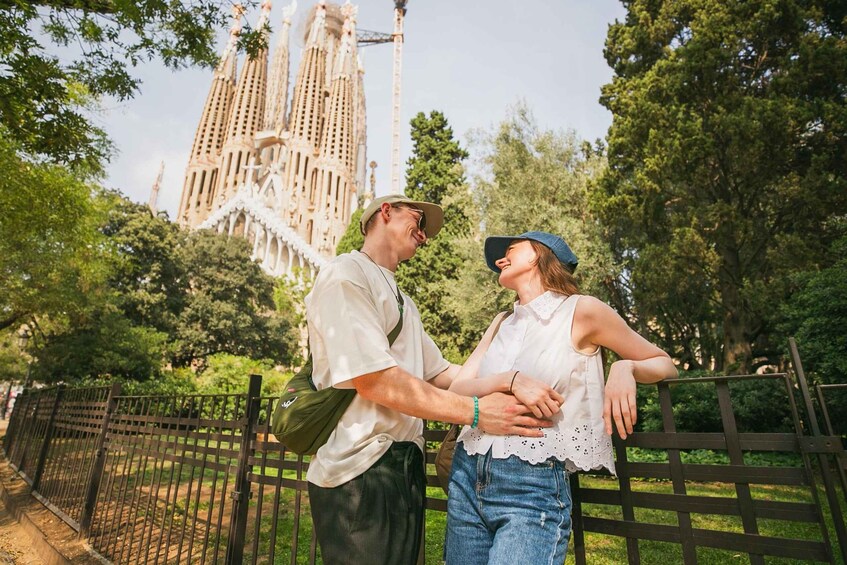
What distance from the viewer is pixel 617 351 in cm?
148

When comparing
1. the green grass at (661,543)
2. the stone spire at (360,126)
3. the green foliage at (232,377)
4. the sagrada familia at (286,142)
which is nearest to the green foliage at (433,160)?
the green foliage at (232,377)

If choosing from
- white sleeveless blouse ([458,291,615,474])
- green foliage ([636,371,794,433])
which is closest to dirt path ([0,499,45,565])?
white sleeveless blouse ([458,291,615,474])

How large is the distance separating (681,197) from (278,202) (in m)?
53.7

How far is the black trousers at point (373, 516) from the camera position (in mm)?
1491

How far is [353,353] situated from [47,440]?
6.79 m

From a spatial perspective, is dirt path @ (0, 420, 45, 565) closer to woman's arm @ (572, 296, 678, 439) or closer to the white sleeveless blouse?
the white sleeveless blouse

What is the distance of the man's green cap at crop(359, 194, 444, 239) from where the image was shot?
1923mm

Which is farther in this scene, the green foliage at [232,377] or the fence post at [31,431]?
the green foliage at [232,377]

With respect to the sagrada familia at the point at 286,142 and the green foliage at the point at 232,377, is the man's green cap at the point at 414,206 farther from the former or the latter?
the sagrada familia at the point at 286,142

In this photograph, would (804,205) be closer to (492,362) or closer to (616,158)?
(616,158)

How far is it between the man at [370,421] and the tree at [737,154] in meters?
11.4

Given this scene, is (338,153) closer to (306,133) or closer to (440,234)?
(306,133)

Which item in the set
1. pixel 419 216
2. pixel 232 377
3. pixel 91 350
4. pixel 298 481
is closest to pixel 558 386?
pixel 419 216

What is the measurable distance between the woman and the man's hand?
0.09 feet
